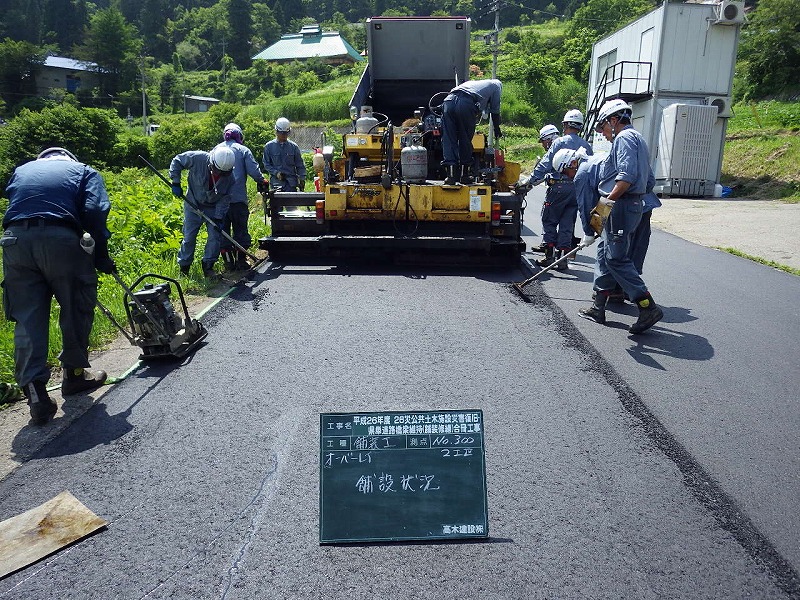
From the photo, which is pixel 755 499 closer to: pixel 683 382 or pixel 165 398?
pixel 683 382

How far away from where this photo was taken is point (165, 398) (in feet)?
14.4

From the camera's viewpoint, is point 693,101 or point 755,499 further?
point 693,101

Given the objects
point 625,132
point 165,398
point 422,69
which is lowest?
point 165,398

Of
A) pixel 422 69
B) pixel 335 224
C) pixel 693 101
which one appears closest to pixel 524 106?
pixel 693 101

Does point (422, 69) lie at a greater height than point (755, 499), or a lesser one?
greater

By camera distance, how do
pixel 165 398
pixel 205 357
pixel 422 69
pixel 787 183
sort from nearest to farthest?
1. pixel 165 398
2. pixel 205 357
3. pixel 422 69
4. pixel 787 183

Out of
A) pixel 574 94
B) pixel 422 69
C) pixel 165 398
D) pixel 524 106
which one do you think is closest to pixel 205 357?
pixel 165 398

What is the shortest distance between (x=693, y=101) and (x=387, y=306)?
16844 mm

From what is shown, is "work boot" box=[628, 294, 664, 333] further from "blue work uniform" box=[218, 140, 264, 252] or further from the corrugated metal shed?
the corrugated metal shed

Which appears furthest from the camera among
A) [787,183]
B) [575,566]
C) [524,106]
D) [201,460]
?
[524,106]

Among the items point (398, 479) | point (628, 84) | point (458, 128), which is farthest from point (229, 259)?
point (628, 84)

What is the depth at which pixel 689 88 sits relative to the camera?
1920 cm

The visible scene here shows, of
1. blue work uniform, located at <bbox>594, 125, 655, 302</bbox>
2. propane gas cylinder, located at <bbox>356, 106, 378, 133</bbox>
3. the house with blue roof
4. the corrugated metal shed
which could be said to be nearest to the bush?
propane gas cylinder, located at <bbox>356, 106, 378, 133</bbox>

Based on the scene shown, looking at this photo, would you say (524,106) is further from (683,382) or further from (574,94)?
(683,382)
